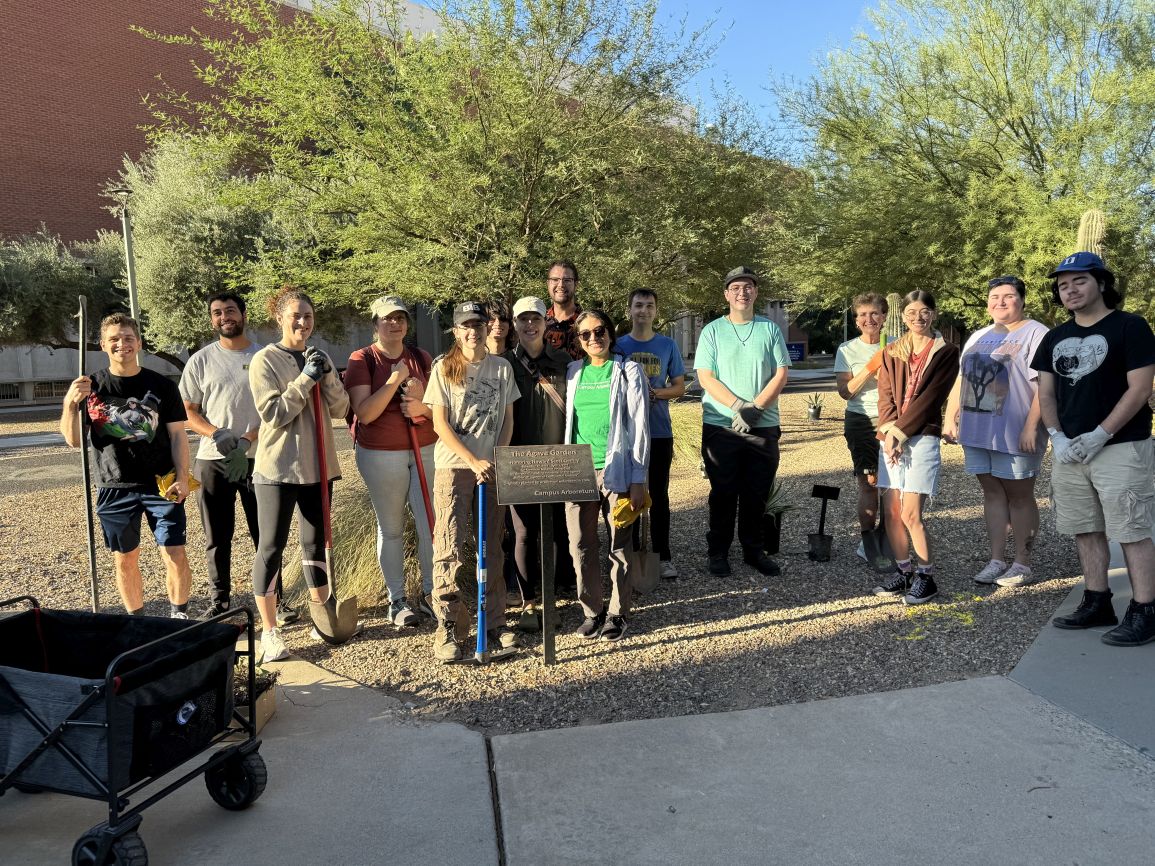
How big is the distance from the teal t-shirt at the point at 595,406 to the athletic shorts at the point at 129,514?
232 centimetres

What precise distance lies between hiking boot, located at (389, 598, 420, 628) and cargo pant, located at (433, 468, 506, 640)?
0.53 m

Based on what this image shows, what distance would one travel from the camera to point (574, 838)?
110 inches

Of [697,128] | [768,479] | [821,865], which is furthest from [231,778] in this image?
[697,128]

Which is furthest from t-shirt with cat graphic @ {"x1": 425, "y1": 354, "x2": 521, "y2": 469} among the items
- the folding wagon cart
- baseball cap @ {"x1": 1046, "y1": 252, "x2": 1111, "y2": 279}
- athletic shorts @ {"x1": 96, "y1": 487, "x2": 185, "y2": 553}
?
baseball cap @ {"x1": 1046, "y1": 252, "x2": 1111, "y2": 279}

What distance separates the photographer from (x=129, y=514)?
14.9 ft

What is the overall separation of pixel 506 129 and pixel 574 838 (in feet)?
27.2

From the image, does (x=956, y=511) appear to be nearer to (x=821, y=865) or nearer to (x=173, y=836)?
(x=821, y=865)

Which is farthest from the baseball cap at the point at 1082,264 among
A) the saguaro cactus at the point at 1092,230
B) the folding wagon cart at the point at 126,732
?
the saguaro cactus at the point at 1092,230

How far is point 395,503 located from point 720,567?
2353 mm

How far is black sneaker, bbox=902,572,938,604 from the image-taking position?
16.7ft

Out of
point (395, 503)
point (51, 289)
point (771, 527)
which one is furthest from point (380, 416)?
point (51, 289)

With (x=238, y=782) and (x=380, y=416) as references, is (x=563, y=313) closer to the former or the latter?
(x=380, y=416)

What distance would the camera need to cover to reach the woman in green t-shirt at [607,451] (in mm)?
4613

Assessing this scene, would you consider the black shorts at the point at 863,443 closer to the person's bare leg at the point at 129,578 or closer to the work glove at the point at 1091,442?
the work glove at the point at 1091,442
